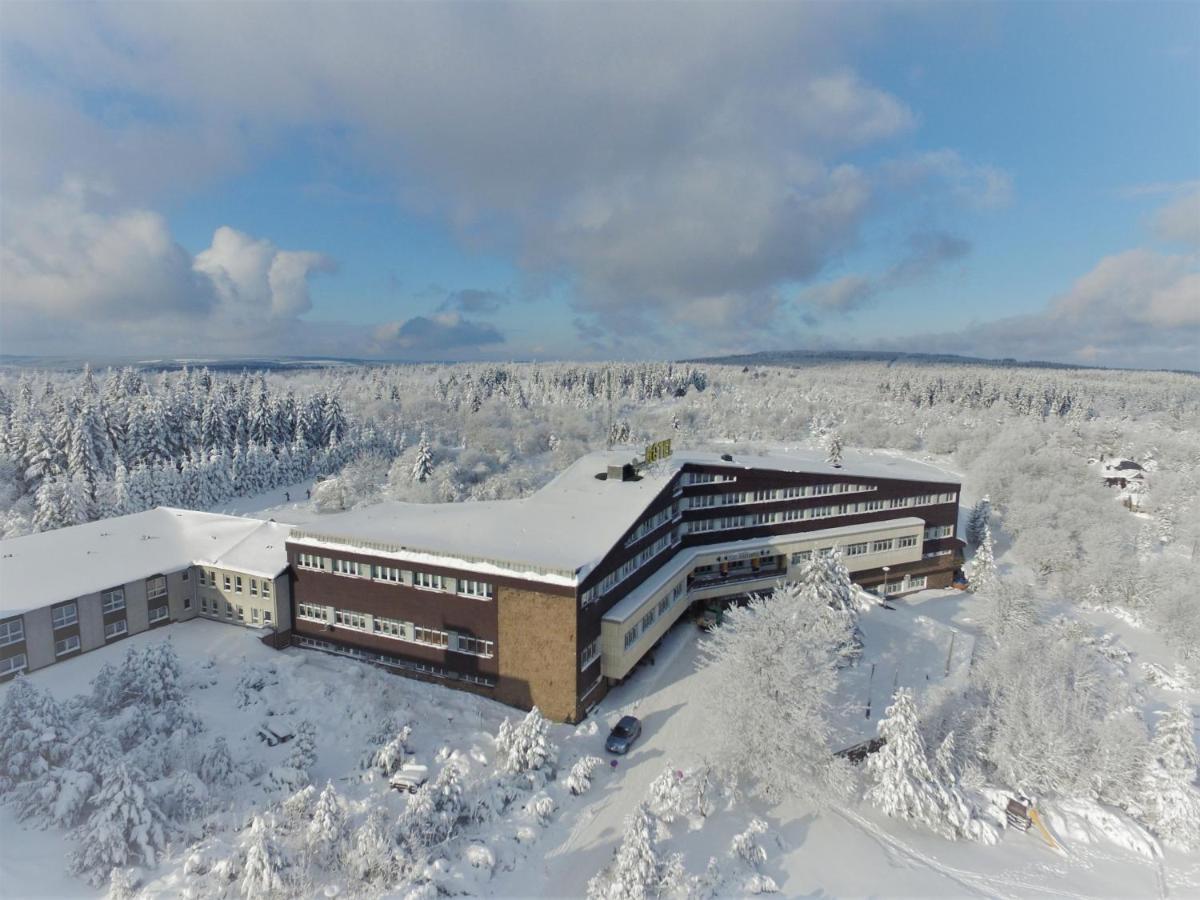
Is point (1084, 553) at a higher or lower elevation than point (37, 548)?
lower

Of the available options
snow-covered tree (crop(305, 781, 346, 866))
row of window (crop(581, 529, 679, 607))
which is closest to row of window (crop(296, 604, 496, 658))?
row of window (crop(581, 529, 679, 607))

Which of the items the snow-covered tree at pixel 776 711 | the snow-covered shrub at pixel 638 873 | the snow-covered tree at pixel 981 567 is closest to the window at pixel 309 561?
the snow-covered tree at pixel 776 711

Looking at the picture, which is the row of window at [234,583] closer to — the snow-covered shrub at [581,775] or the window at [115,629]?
the window at [115,629]

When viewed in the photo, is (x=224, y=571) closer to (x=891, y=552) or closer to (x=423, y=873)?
(x=423, y=873)

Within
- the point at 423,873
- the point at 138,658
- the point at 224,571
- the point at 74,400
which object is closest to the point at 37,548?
the point at 224,571

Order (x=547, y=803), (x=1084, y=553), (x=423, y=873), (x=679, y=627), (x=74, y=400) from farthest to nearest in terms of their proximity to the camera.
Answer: (x=74, y=400)
(x=1084, y=553)
(x=679, y=627)
(x=547, y=803)
(x=423, y=873)

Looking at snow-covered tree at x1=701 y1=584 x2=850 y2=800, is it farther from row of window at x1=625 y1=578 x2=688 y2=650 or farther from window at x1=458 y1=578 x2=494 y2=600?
window at x1=458 y1=578 x2=494 y2=600
